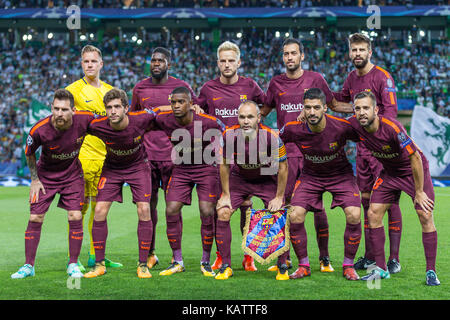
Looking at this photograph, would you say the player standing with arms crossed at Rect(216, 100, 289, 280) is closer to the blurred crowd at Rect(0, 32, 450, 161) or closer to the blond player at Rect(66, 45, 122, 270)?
the blond player at Rect(66, 45, 122, 270)

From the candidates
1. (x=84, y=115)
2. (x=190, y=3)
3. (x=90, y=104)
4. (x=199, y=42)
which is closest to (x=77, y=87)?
(x=90, y=104)

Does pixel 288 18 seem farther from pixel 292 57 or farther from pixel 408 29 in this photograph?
pixel 292 57

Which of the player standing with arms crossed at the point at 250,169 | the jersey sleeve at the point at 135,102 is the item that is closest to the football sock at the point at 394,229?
the player standing with arms crossed at the point at 250,169

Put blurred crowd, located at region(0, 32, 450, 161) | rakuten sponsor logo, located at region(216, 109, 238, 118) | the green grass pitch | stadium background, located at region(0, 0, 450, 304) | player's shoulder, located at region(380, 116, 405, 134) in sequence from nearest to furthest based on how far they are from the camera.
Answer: the green grass pitch < player's shoulder, located at region(380, 116, 405, 134) < rakuten sponsor logo, located at region(216, 109, 238, 118) < stadium background, located at region(0, 0, 450, 304) < blurred crowd, located at region(0, 32, 450, 161)

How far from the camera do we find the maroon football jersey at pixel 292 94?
21.7ft

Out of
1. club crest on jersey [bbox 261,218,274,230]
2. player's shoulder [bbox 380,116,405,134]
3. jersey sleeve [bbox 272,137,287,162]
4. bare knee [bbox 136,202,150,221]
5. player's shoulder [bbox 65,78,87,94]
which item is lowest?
club crest on jersey [bbox 261,218,274,230]

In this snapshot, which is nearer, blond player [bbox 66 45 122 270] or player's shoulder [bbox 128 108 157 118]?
player's shoulder [bbox 128 108 157 118]

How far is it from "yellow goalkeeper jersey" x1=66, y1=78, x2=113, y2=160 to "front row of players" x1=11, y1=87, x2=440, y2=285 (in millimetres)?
639

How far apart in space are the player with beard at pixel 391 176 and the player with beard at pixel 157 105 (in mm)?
2288

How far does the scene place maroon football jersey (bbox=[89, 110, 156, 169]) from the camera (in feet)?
20.2

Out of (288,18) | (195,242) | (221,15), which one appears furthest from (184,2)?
(195,242)

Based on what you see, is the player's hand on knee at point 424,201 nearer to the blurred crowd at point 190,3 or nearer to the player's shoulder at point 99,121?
the player's shoulder at point 99,121

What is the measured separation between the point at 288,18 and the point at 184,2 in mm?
6166

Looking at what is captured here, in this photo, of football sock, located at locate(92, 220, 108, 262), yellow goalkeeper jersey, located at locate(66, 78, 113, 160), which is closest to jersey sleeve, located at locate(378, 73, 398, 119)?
yellow goalkeeper jersey, located at locate(66, 78, 113, 160)
